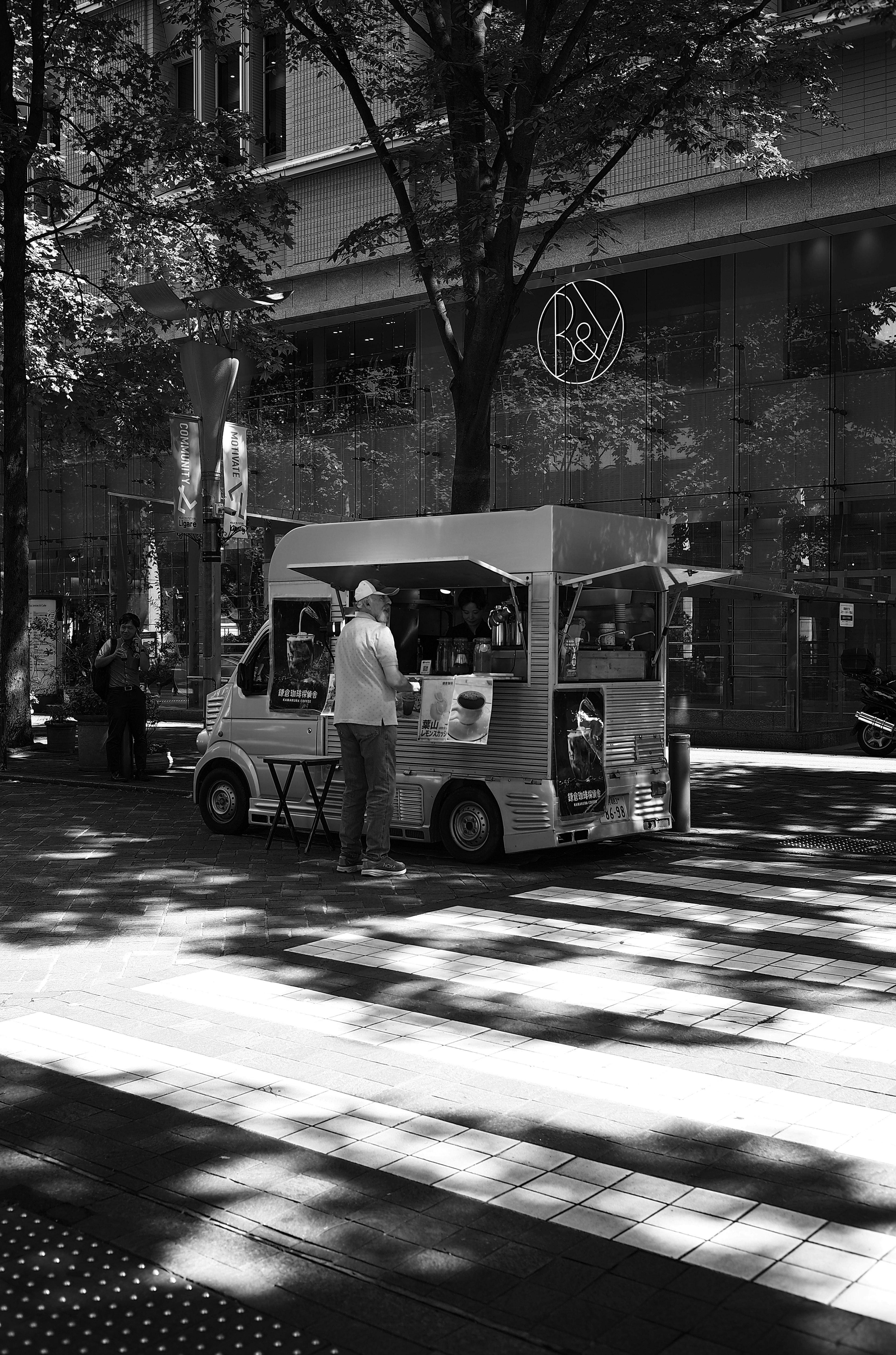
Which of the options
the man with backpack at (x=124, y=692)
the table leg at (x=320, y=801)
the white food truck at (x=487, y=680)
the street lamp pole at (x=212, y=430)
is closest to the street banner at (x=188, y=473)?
the street lamp pole at (x=212, y=430)

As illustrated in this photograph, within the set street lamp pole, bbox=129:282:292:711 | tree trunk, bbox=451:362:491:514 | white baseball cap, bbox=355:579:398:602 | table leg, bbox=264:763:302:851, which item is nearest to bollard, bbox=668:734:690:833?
tree trunk, bbox=451:362:491:514

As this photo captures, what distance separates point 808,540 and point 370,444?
9367 mm

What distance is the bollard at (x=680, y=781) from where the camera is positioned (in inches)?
475

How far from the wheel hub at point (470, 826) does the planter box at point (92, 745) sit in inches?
313

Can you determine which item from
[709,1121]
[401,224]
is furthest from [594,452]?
[709,1121]

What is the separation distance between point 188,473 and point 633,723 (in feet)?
21.4

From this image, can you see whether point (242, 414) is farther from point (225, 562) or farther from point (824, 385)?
point (824, 385)

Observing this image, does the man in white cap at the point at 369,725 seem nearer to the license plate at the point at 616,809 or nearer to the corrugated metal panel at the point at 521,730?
the corrugated metal panel at the point at 521,730

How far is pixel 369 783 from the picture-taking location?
980 cm

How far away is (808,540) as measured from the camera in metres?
22.0

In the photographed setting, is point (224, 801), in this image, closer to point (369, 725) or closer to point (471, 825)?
point (471, 825)

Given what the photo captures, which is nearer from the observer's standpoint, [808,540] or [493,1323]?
[493,1323]

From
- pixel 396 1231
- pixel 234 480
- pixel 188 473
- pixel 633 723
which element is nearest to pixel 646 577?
pixel 633 723

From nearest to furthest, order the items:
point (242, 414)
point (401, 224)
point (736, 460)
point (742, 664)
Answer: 1. point (401, 224)
2. point (742, 664)
3. point (736, 460)
4. point (242, 414)
